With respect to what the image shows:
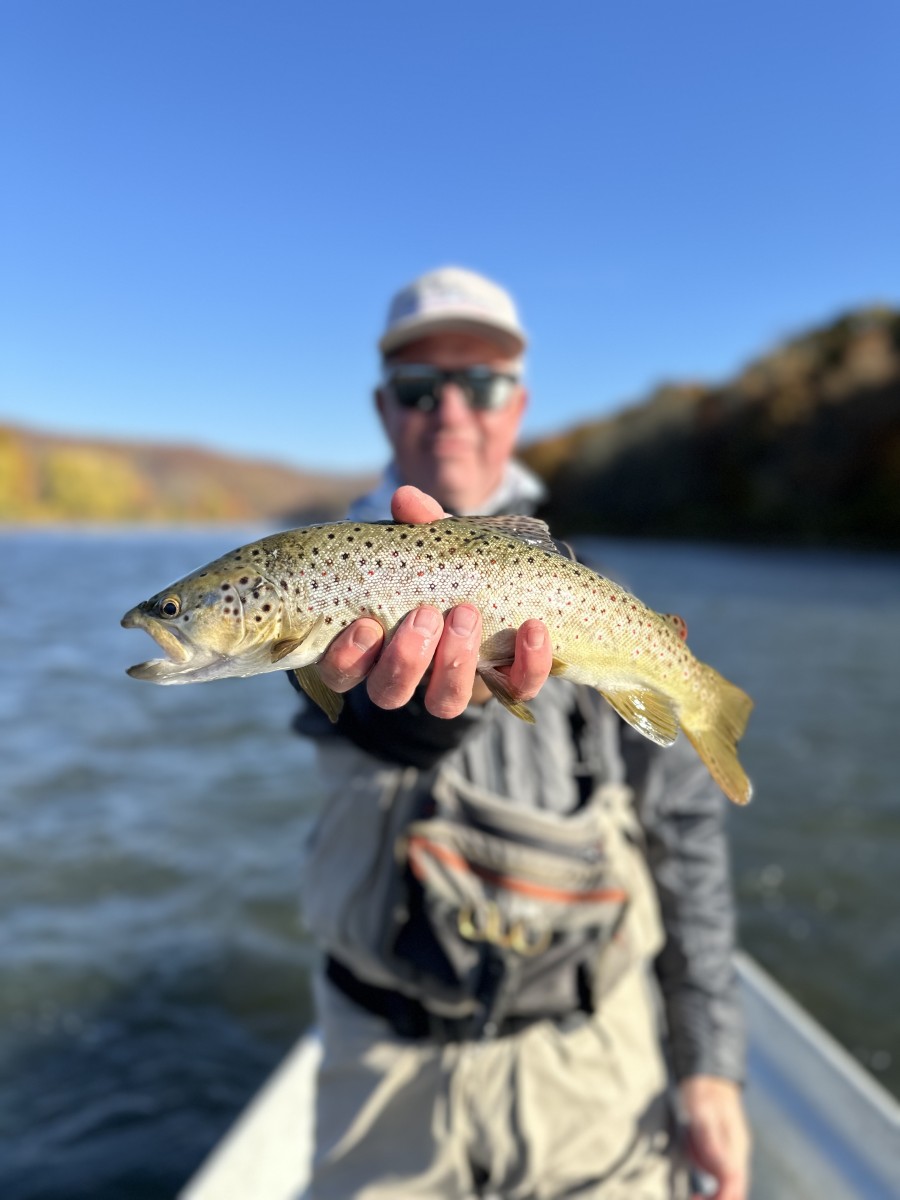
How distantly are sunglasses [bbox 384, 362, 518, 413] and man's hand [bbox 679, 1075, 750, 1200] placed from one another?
2.56 metres

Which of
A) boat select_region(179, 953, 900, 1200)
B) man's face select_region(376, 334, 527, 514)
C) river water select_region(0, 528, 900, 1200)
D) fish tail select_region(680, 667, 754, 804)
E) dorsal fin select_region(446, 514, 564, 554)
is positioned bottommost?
river water select_region(0, 528, 900, 1200)

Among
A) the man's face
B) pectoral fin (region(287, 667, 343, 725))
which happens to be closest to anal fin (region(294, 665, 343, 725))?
pectoral fin (region(287, 667, 343, 725))

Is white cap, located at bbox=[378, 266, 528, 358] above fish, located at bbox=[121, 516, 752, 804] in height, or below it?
above

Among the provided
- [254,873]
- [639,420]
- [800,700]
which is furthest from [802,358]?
[254,873]

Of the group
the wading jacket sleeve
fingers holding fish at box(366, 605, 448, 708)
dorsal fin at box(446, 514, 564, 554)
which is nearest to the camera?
fingers holding fish at box(366, 605, 448, 708)

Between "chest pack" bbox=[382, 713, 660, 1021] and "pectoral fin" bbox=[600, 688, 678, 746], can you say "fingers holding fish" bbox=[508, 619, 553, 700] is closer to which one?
"pectoral fin" bbox=[600, 688, 678, 746]

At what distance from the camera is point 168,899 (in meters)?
7.25

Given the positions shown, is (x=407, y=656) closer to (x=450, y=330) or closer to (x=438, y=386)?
(x=438, y=386)

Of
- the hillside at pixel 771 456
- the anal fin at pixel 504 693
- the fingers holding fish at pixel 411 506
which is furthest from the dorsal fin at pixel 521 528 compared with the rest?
the hillside at pixel 771 456

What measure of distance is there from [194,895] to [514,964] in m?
5.54

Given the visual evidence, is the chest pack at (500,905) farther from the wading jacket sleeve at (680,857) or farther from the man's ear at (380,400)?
the man's ear at (380,400)

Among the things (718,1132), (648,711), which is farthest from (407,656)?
(718,1132)

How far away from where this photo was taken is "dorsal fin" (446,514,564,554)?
6.85 feet

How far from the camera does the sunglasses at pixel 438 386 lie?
128 inches
